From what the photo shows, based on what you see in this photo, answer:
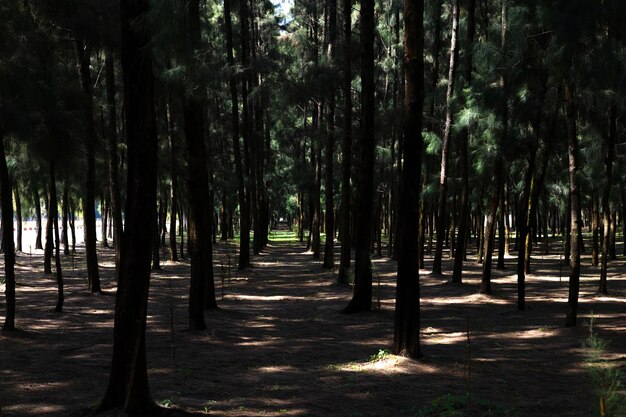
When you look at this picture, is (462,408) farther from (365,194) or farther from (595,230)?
(595,230)

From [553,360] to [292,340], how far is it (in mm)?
4789

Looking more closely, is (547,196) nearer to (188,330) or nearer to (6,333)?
(188,330)

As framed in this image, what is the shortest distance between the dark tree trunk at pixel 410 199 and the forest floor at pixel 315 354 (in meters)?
0.50

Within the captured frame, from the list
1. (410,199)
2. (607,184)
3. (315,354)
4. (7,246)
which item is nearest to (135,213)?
(410,199)

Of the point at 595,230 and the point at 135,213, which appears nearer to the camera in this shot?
the point at 135,213

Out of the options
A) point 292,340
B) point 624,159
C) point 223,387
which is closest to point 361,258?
point 292,340

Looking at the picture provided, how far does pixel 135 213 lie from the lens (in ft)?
19.6

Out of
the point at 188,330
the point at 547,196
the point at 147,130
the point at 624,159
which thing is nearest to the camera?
the point at 147,130

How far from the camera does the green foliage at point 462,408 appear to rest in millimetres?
6488

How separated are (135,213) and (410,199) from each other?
464 centimetres

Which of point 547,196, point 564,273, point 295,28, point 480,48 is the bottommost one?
point 564,273

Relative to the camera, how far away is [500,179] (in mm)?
17109

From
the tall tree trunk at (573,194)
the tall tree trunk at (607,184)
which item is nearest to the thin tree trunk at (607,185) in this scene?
the tall tree trunk at (607,184)

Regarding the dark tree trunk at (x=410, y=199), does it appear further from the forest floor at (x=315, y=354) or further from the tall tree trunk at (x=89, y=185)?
the tall tree trunk at (x=89, y=185)
